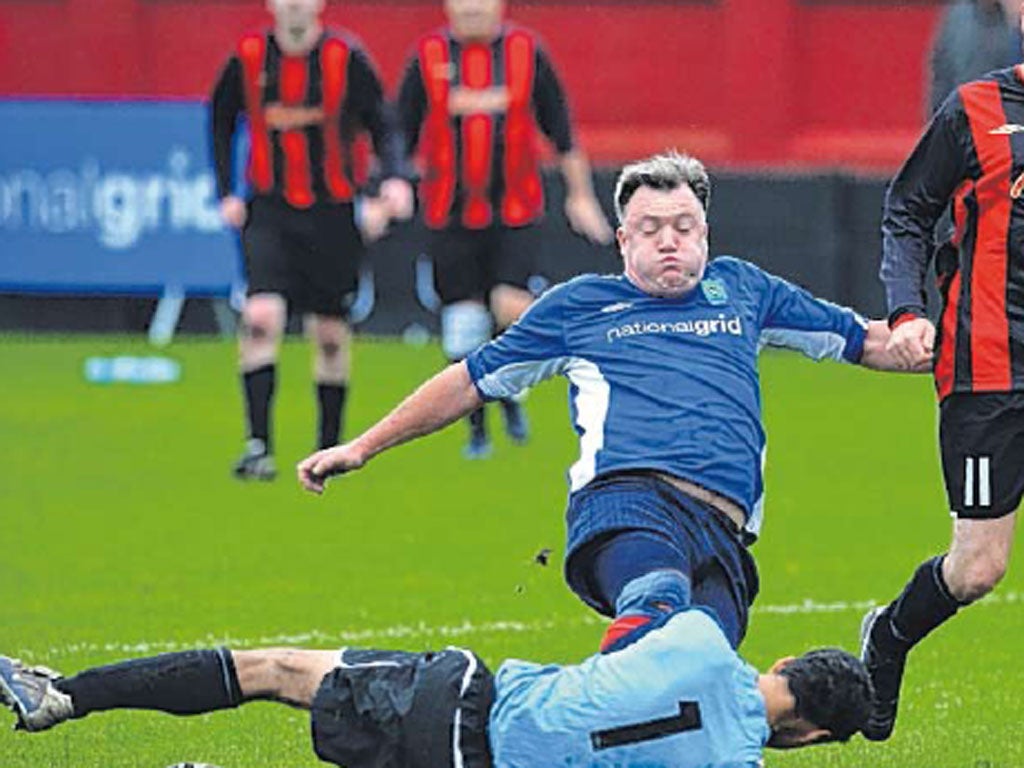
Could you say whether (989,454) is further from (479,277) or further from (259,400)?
(479,277)

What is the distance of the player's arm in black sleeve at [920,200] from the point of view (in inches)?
320

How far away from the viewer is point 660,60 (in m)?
30.0

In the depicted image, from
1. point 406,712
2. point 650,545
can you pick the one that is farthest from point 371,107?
point 406,712

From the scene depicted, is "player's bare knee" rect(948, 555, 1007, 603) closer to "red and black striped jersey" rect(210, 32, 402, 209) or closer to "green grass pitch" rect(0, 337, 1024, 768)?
"green grass pitch" rect(0, 337, 1024, 768)

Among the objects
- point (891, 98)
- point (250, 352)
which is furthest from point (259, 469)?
point (891, 98)

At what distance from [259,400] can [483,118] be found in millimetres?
2208

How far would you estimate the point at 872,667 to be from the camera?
27.6 ft

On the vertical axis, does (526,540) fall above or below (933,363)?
below

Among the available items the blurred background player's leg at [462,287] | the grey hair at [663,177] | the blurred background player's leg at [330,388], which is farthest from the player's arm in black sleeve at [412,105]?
the grey hair at [663,177]

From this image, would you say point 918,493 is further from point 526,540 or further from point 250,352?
point 250,352

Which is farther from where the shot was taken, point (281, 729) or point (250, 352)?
point (250, 352)

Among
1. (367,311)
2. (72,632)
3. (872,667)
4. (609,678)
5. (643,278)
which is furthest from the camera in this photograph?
(367,311)

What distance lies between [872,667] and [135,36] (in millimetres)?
22884

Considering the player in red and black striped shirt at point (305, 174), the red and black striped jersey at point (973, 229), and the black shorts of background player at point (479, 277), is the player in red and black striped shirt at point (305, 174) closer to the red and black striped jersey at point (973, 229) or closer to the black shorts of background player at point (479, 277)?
the black shorts of background player at point (479, 277)
